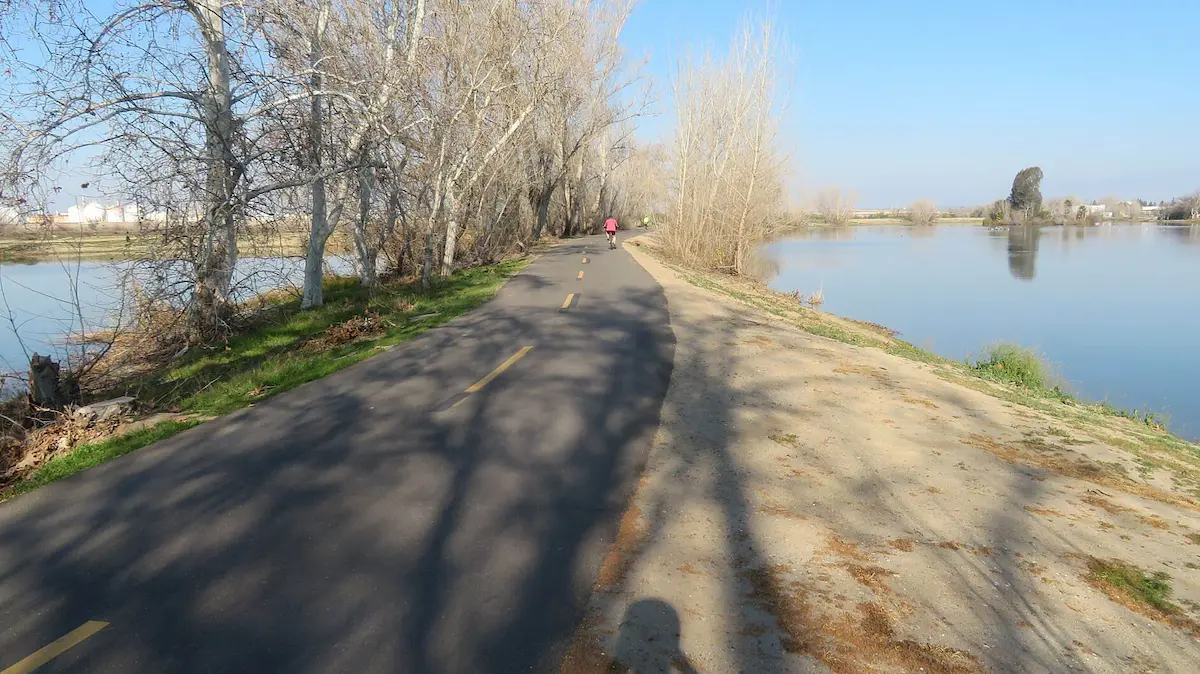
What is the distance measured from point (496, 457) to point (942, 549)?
360 centimetres

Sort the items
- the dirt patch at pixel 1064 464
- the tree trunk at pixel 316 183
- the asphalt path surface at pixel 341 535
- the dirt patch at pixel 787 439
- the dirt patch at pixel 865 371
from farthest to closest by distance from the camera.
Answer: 1. the tree trunk at pixel 316 183
2. the dirt patch at pixel 865 371
3. the dirt patch at pixel 787 439
4. the dirt patch at pixel 1064 464
5. the asphalt path surface at pixel 341 535

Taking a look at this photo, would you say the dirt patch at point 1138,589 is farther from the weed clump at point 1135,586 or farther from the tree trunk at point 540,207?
the tree trunk at point 540,207

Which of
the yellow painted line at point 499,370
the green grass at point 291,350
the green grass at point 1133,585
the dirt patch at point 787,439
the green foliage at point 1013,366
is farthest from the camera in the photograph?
the green foliage at point 1013,366

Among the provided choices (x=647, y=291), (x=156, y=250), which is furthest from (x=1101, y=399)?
(x=156, y=250)

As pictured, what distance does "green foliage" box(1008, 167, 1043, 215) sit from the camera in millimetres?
95125

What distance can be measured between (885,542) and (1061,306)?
85.7ft

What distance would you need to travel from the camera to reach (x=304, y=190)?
516 inches

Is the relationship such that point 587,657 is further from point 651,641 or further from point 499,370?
point 499,370

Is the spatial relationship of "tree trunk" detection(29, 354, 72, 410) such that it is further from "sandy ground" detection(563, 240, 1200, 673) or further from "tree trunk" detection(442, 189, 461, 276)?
"tree trunk" detection(442, 189, 461, 276)

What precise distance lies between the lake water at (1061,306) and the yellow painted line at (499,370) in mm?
11707

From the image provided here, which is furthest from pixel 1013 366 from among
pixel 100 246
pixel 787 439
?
pixel 100 246

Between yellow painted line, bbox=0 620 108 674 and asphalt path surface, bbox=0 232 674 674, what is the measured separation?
1 centimetres

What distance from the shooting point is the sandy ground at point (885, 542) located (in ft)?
11.4

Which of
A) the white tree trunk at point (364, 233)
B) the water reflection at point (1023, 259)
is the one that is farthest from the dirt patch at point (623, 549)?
the water reflection at point (1023, 259)
